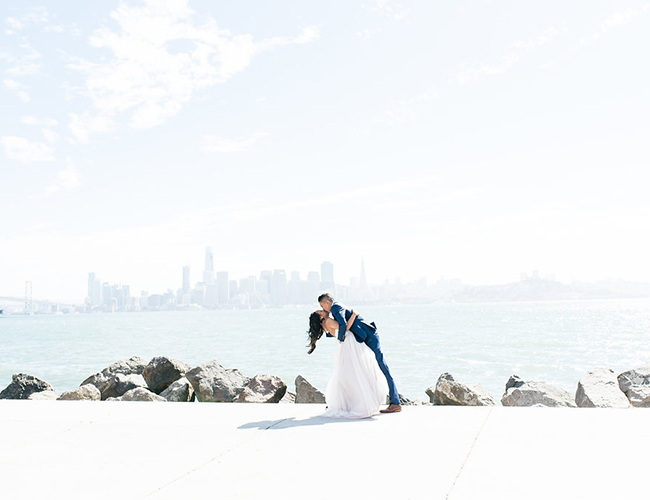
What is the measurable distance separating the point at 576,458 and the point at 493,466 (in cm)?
83

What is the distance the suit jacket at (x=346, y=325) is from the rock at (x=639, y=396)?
623cm

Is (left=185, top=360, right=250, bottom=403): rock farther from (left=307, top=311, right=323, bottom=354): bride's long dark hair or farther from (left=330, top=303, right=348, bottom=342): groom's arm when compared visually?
(left=330, top=303, right=348, bottom=342): groom's arm

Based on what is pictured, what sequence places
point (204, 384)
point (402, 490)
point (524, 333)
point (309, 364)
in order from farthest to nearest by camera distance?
point (524, 333) → point (309, 364) → point (204, 384) → point (402, 490)

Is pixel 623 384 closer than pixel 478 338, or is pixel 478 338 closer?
pixel 623 384

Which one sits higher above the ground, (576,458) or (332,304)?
(332,304)

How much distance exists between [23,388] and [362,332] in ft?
32.4

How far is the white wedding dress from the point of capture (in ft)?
25.5

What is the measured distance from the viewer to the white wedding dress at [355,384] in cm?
779

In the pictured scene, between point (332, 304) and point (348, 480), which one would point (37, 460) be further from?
point (332, 304)

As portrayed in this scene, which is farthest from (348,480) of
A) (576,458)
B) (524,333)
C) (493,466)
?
(524,333)

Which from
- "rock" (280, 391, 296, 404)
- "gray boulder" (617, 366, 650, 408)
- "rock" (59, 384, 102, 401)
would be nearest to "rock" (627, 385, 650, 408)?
"gray boulder" (617, 366, 650, 408)

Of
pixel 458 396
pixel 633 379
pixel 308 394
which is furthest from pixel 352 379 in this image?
pixel 633 379

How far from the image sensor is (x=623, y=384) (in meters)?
12.2

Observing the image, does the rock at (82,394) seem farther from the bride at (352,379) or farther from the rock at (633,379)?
the rock at (633,379)
